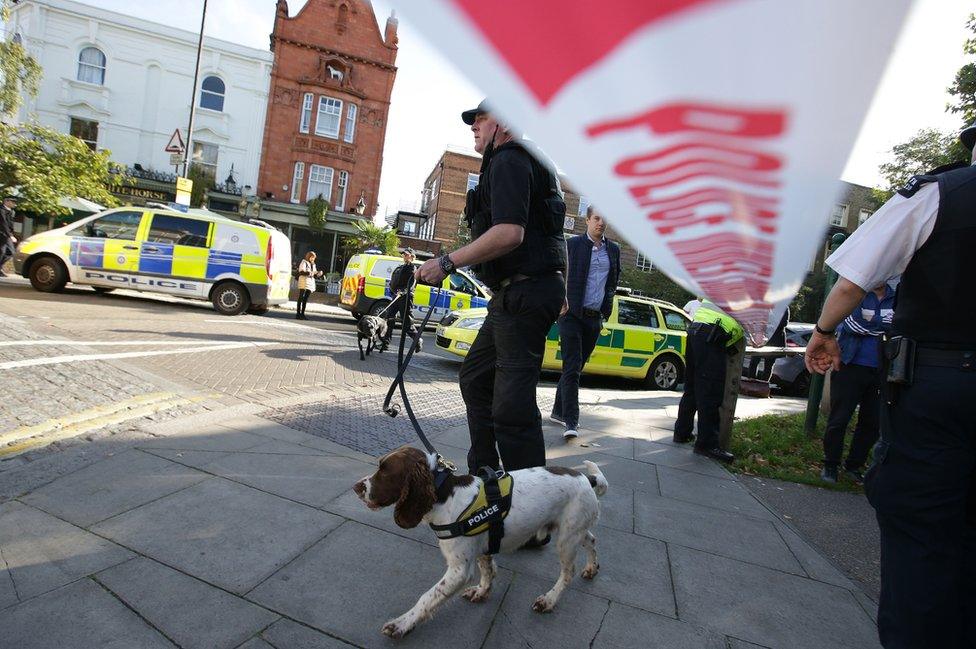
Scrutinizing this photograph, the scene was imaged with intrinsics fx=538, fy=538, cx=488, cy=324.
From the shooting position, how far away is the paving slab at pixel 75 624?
1.64 m

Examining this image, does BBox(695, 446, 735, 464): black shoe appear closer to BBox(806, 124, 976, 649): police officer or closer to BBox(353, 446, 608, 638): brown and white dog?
BBox(353, 446, 608, 638): brown and white dog

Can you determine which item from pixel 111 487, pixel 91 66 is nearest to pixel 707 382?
pixel 111 487

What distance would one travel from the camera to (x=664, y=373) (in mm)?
10016

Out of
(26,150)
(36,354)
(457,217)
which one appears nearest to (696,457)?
(36,354)

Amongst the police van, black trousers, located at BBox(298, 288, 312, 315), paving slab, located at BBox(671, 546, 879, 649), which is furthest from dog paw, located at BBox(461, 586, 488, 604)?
black trousers, located at BBox(298, 288, 312, 315)

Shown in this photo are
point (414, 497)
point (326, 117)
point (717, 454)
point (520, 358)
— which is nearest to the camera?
point (414, 497)

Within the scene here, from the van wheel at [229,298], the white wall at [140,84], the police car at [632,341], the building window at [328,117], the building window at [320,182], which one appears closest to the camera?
the police car at [632,341]

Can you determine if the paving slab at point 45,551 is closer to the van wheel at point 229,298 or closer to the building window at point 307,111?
the van wheel at point 229,298

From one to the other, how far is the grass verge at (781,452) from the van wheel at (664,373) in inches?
122

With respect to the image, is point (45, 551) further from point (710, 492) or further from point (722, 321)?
point (722, 321)

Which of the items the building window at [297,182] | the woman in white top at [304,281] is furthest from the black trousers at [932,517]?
the building window at [297,182]

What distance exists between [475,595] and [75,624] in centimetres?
134

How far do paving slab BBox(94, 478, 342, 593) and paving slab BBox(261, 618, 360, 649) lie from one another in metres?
0.27

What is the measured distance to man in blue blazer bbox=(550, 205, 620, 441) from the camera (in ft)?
16.1
